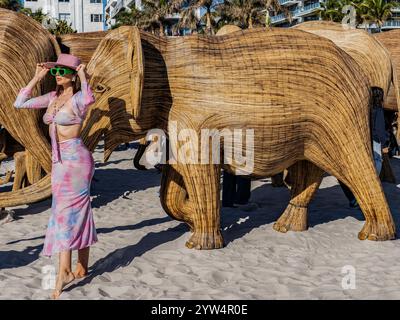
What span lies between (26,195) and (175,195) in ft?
4.47

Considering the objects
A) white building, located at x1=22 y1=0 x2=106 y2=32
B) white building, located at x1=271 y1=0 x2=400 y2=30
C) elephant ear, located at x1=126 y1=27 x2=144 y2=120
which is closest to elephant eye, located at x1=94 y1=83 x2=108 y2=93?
elephant ear, located at x1=126 y1=27 x2=144 y2=120

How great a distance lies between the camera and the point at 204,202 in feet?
13.9

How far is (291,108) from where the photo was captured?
13.9ft

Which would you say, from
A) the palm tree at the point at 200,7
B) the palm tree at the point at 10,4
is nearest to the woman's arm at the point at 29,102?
the palm tree at the point at 10,4

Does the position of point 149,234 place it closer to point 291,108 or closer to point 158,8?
point 291,108

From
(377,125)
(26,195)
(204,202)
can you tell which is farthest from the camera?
(377,125)

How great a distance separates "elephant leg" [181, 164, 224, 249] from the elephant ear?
684mm

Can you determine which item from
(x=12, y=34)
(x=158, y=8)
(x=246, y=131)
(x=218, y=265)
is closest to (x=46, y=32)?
(x=12, y=34)

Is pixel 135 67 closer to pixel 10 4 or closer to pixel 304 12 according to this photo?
pixel 10 4

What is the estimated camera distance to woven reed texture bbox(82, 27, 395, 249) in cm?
406

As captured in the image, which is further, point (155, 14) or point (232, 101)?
point (155, 14)

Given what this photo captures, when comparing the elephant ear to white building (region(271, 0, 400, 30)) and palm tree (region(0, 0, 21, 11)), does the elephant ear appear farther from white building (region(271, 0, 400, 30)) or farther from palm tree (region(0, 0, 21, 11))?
white building (region(271, 0, 400, 30))

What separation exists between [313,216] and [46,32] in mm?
3697

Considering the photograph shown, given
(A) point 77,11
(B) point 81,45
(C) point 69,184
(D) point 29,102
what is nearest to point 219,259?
(C) point 69,184
